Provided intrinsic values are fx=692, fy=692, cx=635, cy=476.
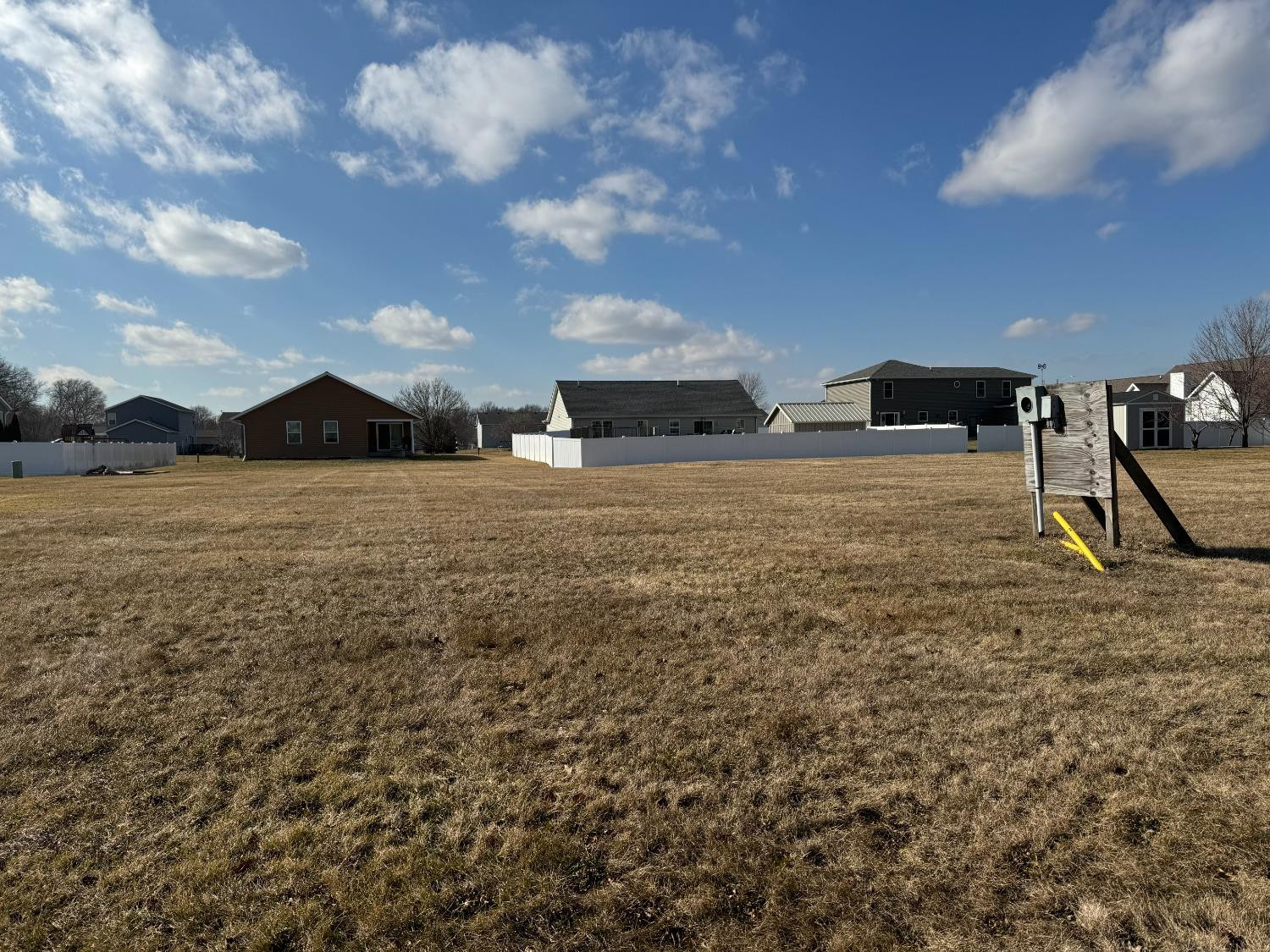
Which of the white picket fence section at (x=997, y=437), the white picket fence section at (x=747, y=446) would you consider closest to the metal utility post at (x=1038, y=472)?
the white picket fence section at (x=747, y=446)

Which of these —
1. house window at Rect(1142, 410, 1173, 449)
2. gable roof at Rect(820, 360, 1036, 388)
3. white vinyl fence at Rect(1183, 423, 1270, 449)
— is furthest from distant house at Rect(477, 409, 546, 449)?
white vinyl fence at Rect(1183, 423, 1270, 449)

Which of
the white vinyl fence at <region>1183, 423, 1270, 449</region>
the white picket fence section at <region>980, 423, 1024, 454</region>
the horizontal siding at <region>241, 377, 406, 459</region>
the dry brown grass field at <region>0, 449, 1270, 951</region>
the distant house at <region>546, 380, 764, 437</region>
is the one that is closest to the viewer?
the dry brown grass field at <region>0, 449, 1270, 951</region>

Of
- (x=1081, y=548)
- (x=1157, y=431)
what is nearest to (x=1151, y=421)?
(x=1157, y=431)

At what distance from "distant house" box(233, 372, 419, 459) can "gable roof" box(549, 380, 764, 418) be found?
42.0 feet

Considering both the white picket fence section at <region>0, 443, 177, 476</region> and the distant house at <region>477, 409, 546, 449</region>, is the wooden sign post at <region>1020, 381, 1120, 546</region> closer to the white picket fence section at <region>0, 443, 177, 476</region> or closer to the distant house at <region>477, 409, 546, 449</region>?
the white picket fence section at <region>0, 443, 177, 476</region>

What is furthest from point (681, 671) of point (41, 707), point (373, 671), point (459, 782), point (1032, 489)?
point (1032, 489)

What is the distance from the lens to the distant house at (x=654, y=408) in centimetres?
5138

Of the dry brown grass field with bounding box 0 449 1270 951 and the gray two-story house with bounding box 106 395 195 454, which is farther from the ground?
the gray two-story house with bounding box 106 395 195 454

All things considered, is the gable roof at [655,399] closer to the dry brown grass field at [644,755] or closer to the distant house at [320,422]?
the distant house at [320,422]

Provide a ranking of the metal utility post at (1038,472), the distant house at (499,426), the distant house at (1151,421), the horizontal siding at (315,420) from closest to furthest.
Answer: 1. the metal utility post at (1038,472)
2. the distant house at (1151,421)
3. the horizontal siding at (315,420)
4. the distant house at (499,426)

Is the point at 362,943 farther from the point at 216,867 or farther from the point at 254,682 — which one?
the point at 254,682

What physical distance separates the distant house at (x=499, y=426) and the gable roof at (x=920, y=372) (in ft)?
144

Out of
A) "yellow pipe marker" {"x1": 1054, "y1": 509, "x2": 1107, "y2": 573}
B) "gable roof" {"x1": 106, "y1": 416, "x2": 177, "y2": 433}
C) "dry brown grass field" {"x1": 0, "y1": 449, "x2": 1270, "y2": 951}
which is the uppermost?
"gable roof" {"x1": 106, "y1": 416, "x2": 177, "y2": 433}

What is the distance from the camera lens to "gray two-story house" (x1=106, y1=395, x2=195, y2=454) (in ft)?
235
